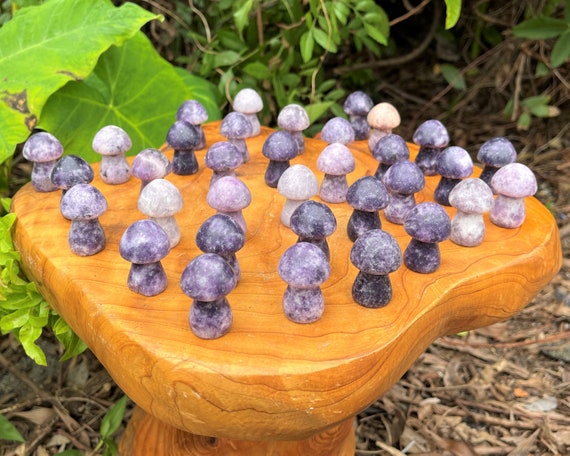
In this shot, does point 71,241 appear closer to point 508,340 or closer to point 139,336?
point 139,336

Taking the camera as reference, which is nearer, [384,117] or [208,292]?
[208,292]

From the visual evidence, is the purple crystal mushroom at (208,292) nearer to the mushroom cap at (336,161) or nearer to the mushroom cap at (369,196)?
the mushroom cap at (369,196)

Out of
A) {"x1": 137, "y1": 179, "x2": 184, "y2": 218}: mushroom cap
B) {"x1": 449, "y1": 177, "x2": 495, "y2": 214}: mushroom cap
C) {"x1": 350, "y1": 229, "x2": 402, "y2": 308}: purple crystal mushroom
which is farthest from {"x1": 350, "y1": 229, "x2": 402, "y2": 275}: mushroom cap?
{"x1": 137, "y1": 179, "x2": 184, "y2": 218}: mushroom cap

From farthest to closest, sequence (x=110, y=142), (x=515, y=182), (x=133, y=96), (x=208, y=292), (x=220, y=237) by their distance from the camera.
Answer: (x=133, y=96) → (x=110, y=142) → (x=515, y=182) → (x=220, y=237) → (x=208, y=292)

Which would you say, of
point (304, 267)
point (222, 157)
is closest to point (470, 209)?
point (304, 267)

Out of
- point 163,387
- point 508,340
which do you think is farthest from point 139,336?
point 508,340

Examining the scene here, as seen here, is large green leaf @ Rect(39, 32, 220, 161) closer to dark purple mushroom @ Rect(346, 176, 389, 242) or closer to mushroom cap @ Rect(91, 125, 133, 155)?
mushroom cap @ Rect(91, 125, 133, 155)

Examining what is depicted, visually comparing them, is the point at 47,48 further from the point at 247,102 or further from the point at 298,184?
the point at 298,184
